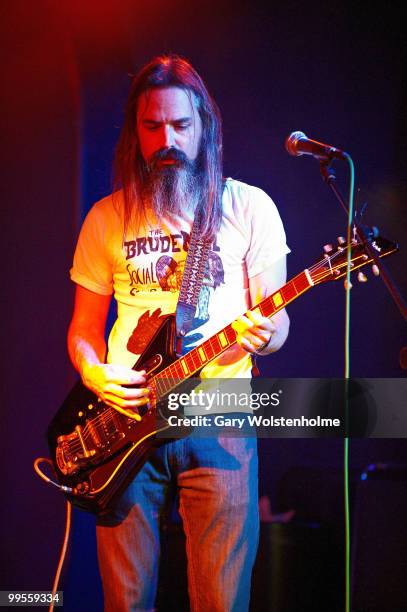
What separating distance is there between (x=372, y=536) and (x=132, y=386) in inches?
44.6

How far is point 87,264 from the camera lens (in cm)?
225

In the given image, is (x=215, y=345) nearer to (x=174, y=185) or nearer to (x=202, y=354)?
(x=202, y=354)

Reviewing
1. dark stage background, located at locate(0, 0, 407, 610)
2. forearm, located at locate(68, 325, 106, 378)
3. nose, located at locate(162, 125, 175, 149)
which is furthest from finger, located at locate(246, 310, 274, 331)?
dark stage background, located at locate(0, 0, 407, 610)

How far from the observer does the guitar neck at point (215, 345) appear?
6.13ft

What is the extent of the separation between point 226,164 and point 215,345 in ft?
3.82

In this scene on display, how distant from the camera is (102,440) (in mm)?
2068

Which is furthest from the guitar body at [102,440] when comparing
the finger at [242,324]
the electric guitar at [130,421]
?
the finger at [242,324]

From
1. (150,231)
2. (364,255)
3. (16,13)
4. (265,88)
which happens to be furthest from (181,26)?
(364,255)

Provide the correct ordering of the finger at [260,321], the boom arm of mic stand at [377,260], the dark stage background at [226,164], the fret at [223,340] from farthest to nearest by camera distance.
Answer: the dark stage background at [226,164] → the fret at [223,340] → the finger at [260,321] → the boom arm of mic stand at [377,260]

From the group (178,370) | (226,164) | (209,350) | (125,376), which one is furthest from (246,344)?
(226,164)

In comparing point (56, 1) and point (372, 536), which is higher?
point (56, 1)

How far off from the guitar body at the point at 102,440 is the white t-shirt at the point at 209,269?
0.08 m

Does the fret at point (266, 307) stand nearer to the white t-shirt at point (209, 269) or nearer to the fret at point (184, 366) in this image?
the white t-shirt at point (209, 269)

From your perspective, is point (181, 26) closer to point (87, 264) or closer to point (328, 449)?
point (87, 264)
